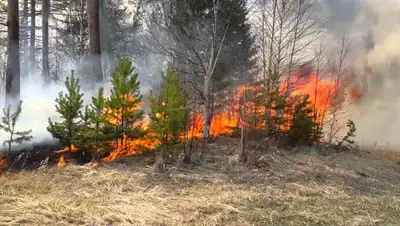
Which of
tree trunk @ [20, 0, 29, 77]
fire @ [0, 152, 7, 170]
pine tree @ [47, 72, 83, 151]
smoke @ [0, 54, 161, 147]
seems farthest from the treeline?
tree trunk @ [20, 0, 29, 77]

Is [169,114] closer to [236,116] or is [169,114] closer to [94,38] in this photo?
[236,116]

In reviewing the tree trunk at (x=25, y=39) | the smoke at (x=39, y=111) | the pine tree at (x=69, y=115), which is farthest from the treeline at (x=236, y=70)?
the tree trunk at (x=25, y=39)

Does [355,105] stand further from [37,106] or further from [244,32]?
[37,106]

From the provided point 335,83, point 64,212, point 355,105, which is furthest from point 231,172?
point 355,105

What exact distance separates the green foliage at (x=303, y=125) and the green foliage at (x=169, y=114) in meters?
4.39

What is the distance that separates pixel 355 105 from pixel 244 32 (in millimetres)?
7060

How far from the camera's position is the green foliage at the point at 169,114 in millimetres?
7887

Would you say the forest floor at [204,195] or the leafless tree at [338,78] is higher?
the leafless tree at [338,78]

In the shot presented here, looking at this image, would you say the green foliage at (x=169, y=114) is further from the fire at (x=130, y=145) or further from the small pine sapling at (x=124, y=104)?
the small pine sapling at (x=124, y=104)

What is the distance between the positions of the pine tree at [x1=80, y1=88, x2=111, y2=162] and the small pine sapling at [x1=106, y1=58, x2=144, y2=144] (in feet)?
0.74

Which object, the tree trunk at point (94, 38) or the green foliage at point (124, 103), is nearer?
the green foliage at point (124, 103)

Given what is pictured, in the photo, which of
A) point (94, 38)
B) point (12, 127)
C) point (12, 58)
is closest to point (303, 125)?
point (94, 38)

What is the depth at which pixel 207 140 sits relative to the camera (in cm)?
1084

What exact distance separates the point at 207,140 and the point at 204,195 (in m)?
4.87
